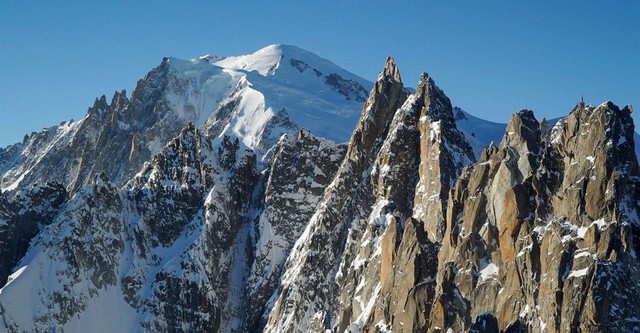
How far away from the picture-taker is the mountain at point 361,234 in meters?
87.8

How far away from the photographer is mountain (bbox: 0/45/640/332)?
87750 mm

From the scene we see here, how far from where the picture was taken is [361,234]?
139m

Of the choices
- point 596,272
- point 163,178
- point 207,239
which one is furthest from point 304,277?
point 596,272

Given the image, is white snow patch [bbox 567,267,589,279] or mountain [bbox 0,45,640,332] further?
mountain [bbox 0,45,640,332]

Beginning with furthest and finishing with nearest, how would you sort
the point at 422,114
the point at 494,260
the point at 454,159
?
the point at 422,114
the point at 454,159
the point at 494,260

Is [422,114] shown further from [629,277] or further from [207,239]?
[629,277]

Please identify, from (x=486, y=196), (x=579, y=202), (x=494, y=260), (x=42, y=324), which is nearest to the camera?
(x=579, y=202)

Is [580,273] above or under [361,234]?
under

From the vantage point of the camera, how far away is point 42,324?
513 ft

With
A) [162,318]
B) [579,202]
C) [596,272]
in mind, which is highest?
[579,202]

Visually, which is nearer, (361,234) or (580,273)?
(580,273)

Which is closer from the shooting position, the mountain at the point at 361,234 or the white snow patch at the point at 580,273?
the white snow patch at the point at 580,273

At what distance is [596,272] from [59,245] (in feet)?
351

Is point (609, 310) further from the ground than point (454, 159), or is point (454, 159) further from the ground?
point (454, 159)
